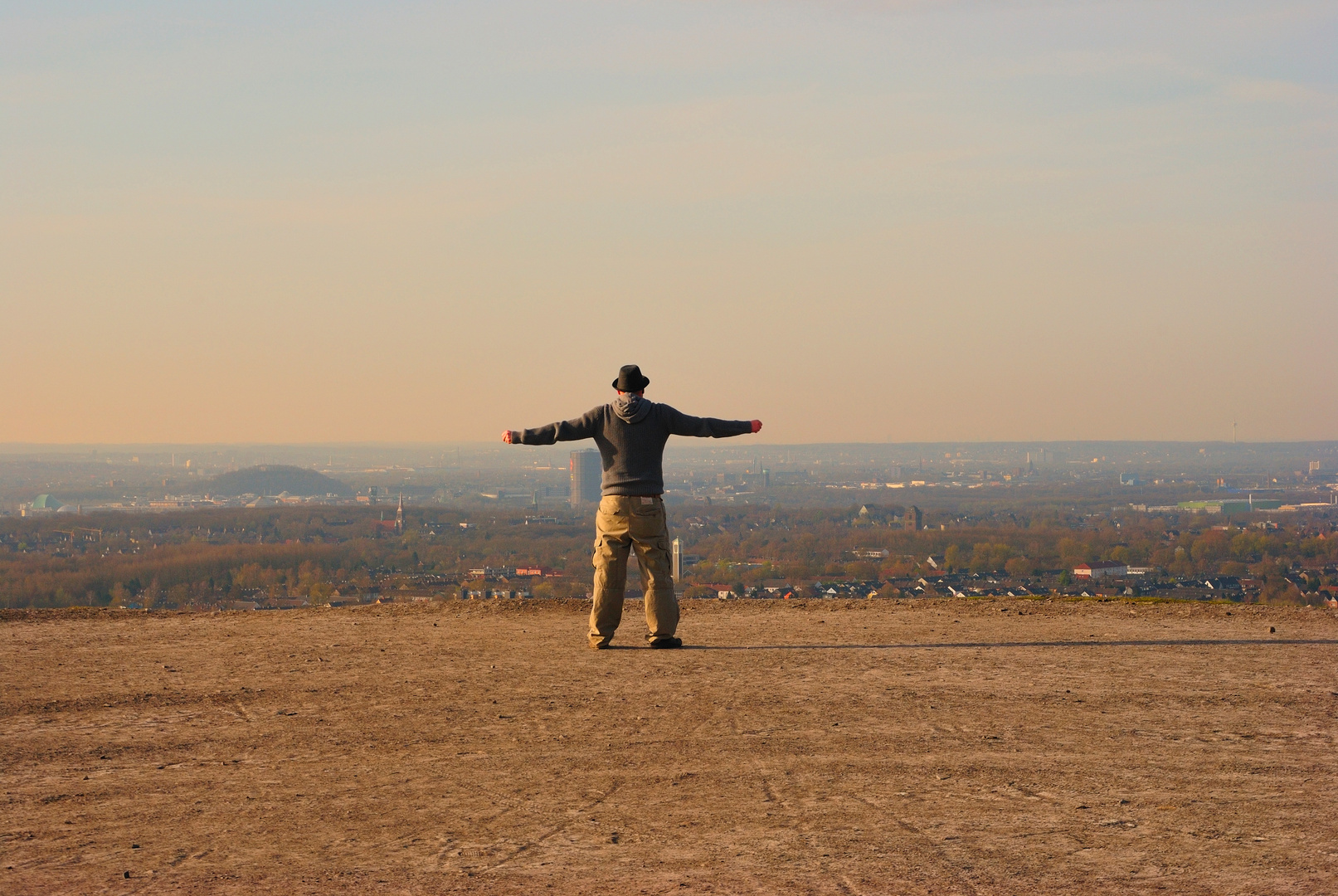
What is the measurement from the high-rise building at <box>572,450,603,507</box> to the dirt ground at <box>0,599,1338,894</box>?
1.95m

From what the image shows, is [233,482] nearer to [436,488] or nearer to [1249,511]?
[436,488]

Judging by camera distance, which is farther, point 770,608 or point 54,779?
point 770,608

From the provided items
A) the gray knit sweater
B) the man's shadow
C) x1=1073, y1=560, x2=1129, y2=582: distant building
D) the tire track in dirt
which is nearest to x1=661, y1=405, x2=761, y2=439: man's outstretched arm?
the gray knit sweater

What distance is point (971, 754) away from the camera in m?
6.97

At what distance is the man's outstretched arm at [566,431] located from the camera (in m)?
11.0

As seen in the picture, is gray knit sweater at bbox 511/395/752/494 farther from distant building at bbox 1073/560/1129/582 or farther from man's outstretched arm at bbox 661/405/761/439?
distant building at bbox 1073/560/1129/582

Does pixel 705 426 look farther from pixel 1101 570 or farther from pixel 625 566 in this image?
pixel 1101 570

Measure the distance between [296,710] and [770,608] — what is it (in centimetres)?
644

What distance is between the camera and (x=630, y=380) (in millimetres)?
11062

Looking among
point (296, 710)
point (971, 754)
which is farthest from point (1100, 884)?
point (296, 710)

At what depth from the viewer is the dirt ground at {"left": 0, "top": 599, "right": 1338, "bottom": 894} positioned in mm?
5152

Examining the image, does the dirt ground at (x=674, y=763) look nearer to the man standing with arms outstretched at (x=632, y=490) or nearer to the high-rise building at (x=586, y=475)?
the man standing with arms outstretched at (x=632, y=490)

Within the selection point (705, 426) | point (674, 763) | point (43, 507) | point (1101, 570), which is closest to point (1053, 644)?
point (705, 426)

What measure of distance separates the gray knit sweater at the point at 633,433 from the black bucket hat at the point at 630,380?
0.09m
